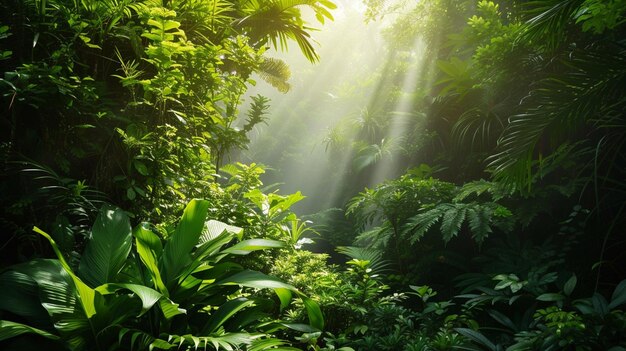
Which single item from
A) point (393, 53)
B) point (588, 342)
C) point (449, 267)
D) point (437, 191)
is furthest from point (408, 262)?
point (393, 53)

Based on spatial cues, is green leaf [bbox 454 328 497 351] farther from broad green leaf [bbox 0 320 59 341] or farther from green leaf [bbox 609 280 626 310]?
broad green leaf [bbox 0 320 59 341]

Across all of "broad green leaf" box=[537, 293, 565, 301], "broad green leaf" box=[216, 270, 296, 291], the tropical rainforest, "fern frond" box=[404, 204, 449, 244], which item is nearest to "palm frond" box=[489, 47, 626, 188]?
the tropical rainforest

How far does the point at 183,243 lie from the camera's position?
5.51ft

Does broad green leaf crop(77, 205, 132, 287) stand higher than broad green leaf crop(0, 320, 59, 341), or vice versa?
broad green leaf crop(77, 205, 132, 287)

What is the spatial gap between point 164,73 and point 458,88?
320cm

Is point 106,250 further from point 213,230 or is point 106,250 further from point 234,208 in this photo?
point 234,208

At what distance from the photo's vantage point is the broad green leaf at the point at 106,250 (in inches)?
62.1

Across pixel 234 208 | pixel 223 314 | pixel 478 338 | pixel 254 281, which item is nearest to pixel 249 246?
pixel 254 281

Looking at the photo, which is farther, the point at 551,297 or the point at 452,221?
the point at 452,221

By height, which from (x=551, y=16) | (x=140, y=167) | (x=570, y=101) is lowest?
(x=140, y=167)

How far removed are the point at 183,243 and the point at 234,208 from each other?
3.03 feet

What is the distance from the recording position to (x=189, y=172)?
2.32 metres

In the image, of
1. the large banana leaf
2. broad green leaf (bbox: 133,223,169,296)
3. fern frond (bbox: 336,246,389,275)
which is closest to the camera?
the large banana leaf

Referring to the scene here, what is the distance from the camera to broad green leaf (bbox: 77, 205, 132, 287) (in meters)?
1.58
